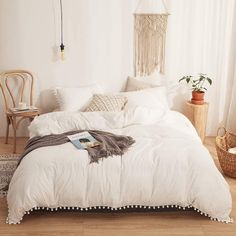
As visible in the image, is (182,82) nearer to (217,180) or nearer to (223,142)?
(223,142)

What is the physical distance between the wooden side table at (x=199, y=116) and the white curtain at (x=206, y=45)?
1.23 ft

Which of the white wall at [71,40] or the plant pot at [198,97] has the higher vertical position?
the white wall at [71,40]

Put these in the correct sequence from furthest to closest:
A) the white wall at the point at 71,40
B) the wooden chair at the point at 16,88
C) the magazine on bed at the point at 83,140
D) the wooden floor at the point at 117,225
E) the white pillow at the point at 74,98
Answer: the wooden chair at the point at 16,88 → the white wall at the point at 71,40 → the white pillow at the point at 74,98 → the magazine on bed at the point at 83,140 → the wooden floor at the point at 117,225

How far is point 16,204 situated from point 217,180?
5.03 ft

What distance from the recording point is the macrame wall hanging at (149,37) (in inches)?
181

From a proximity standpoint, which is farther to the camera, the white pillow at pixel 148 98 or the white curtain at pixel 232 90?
the white curtain at pixel 232 90

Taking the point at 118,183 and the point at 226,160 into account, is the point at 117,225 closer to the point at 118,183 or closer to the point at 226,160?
the point at 118,183

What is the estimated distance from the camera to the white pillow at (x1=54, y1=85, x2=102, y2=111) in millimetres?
4430

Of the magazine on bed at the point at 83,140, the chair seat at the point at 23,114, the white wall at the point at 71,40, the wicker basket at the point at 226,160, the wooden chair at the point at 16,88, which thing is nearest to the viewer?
the magazine on bed at the point at 83,140

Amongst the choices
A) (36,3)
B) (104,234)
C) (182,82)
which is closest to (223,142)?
(182,82)

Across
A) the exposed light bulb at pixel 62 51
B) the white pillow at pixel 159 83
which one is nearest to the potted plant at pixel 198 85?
the white pillow at pixel 159 83

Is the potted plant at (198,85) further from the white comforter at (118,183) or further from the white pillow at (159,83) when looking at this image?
the white comforter at (118,183)

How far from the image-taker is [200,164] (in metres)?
2.95

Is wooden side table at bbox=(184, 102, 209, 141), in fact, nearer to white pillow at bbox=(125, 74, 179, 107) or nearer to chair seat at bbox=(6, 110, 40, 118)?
white pillow at bbox=(125, 74, 179, 107)
